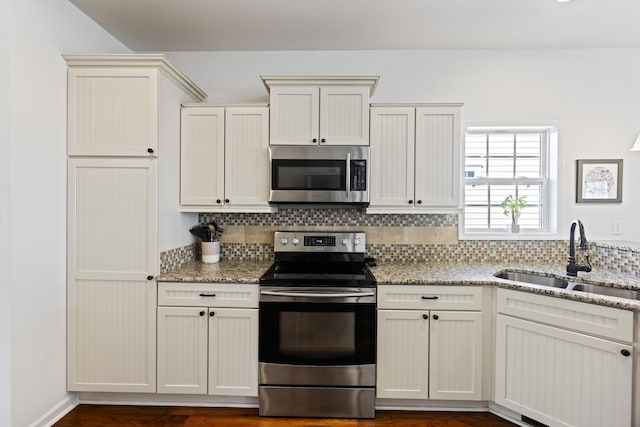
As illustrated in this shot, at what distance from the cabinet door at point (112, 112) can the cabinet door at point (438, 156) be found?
1835mm

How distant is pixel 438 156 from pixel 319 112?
93cm

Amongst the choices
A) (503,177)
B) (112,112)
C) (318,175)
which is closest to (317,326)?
(318,175)

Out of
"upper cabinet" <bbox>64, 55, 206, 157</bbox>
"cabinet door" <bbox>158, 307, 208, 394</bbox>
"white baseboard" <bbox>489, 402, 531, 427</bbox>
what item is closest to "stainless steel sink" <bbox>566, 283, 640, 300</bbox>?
"white baseboard" <bbox>489, 402, 531, 427</bbox>

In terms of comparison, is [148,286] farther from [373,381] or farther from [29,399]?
[373,381]

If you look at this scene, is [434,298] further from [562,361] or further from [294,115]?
[294,115]

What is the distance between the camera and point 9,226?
1.78 meters

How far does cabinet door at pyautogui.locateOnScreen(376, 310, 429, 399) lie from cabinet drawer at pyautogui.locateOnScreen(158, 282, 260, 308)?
876mm

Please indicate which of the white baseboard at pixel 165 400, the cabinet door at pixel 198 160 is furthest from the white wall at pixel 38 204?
the cabinet door at pixel 198 160

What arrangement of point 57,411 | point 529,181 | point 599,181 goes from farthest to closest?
1. point 529,181
2. point 599,181
3. point 57,411

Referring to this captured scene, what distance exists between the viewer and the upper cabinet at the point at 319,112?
8.05 feet

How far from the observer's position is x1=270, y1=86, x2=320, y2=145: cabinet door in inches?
96.8

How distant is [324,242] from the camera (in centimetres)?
266

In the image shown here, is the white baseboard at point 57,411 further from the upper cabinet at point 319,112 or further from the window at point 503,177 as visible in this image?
the window at point 503,177

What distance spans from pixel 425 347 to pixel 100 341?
6.90ft
